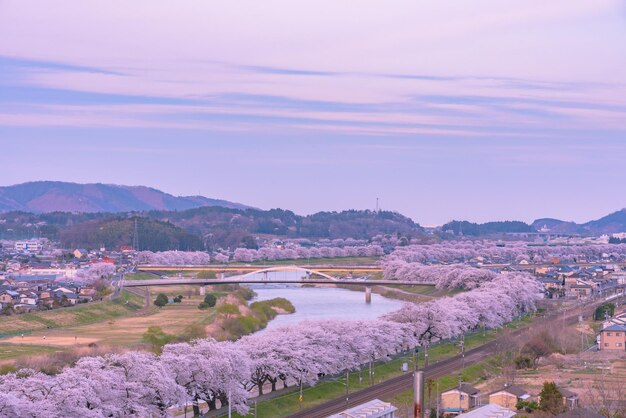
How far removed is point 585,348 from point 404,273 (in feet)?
145

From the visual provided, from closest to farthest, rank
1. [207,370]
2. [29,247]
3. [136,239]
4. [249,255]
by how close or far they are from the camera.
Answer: [207,370], [249,255], [136,239], [29,247]

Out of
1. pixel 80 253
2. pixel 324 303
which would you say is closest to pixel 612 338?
pixel 324 303

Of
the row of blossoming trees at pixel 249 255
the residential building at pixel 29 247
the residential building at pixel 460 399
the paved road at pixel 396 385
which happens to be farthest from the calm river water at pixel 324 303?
the residential building at pixel 29 247

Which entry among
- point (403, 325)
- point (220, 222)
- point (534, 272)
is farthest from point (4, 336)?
point (220, 222)

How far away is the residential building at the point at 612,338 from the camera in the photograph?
45.1 m

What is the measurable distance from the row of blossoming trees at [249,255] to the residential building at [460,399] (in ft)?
253

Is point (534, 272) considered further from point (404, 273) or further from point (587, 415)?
point (587, 415)

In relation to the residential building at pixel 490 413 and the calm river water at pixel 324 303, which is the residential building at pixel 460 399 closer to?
the residential building at pixel 490 413

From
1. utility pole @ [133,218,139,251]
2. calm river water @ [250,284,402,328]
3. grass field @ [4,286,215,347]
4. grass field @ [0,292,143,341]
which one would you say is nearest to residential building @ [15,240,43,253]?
utility pole @ [133,218,139,251]

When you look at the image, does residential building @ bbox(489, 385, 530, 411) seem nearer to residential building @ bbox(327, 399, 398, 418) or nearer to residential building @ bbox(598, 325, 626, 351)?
residential building @ bbox(327, 399, 398, 418)

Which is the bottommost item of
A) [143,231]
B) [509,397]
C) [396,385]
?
[396,385]

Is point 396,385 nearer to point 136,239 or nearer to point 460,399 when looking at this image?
point 460,399

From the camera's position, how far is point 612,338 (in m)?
45.4

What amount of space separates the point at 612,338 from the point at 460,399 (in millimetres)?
17078
